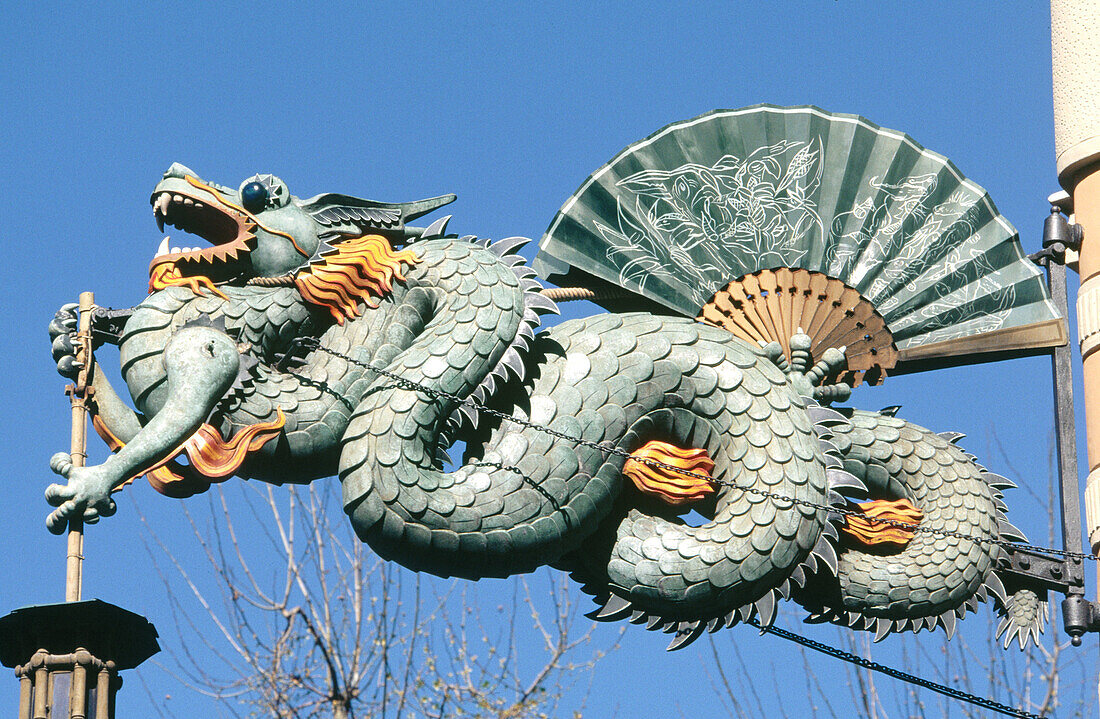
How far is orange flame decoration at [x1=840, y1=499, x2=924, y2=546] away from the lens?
1052 centimetres

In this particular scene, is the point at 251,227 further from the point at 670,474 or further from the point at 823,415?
the point at 823,415

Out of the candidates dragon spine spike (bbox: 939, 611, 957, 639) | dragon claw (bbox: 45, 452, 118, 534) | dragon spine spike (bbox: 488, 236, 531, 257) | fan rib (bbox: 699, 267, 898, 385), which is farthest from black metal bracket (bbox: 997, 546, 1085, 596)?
dragon claw (bbox: 45, 452, 118, 534)

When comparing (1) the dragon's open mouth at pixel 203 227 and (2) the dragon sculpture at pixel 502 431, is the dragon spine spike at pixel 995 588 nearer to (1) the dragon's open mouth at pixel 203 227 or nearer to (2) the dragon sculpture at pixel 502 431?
(2) the dragon sculpture at pixel 502 431

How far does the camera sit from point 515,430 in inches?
395

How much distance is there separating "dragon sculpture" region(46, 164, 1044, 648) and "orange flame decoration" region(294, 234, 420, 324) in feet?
0.04

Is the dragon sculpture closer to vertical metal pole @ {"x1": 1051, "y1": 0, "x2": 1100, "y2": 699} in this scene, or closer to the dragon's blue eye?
the dragon's blue eye

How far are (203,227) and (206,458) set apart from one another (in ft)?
4.50

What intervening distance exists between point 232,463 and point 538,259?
6.99 ft

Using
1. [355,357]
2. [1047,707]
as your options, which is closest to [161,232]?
[355,357]

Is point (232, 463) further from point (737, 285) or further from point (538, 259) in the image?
point (737, 285)

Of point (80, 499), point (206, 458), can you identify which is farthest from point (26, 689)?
point (206, 458)

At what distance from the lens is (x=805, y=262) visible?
11.2m

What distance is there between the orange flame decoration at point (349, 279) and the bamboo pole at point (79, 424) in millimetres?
1060

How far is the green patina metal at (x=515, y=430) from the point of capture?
32.1 ft
